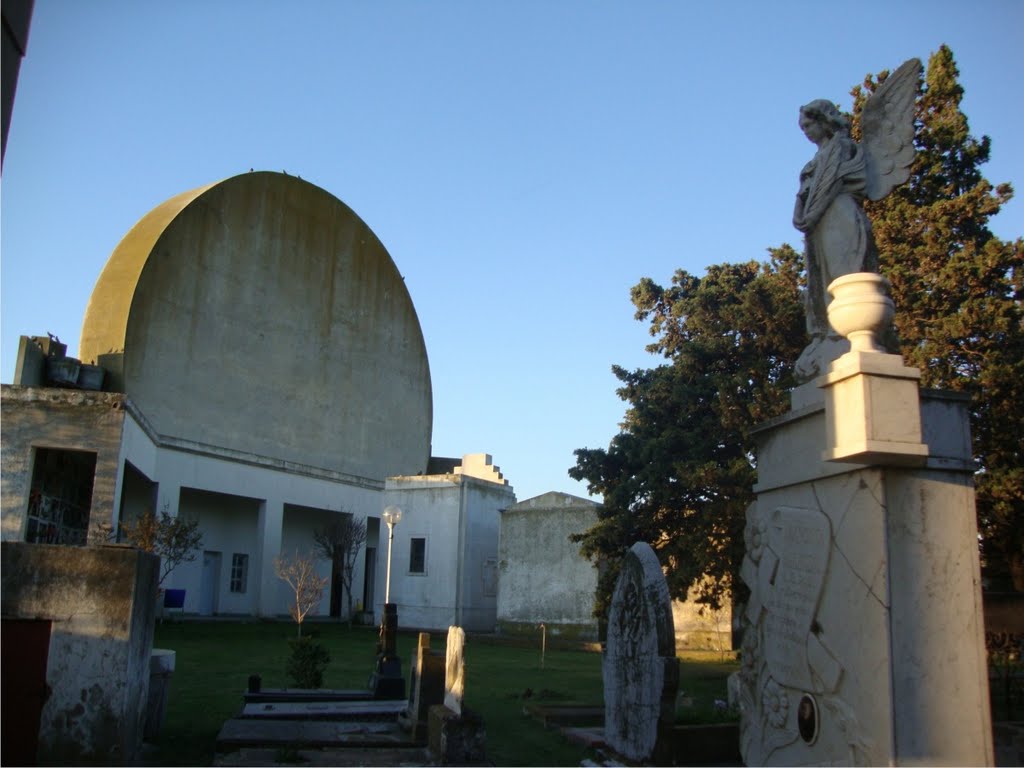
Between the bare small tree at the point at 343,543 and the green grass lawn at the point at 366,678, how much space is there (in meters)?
3.00

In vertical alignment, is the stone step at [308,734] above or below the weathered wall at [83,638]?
below

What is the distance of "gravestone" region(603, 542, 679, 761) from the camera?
24.6 feet

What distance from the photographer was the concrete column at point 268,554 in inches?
1145

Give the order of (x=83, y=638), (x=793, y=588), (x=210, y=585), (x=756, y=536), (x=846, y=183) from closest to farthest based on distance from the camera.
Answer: (x=793, y=588), (x=846, y=183), (x=756, y=536), (x=83, y=638), (x=210, y=585)

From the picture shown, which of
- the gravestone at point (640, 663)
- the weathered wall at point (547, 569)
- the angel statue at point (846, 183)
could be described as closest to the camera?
the angel statue at point (846, 183)

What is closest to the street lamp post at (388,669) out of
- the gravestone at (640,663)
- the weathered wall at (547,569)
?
the gravestone at (640,663)

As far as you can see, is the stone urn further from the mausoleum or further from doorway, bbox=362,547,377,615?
doorway, bbox=362,547,377,615

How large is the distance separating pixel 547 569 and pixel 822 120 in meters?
21.4

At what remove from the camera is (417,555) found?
95.3 feet

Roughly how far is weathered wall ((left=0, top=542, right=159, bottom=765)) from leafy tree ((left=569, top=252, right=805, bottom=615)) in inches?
377

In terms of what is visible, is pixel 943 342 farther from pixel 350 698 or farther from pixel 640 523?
pixel 350 698

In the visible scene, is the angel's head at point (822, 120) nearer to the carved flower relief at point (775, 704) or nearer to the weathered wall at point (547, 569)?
the carved flower relief at point (775, 704)

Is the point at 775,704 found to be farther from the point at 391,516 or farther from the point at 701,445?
the point at 391,516

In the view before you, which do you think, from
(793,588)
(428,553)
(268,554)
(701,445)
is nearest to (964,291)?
(701,445)
